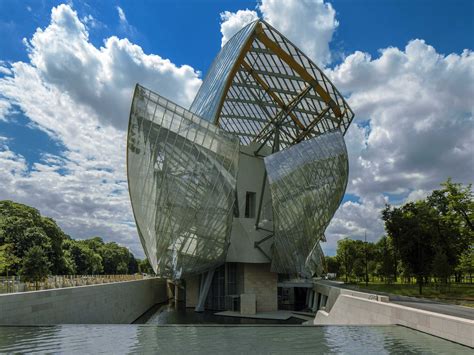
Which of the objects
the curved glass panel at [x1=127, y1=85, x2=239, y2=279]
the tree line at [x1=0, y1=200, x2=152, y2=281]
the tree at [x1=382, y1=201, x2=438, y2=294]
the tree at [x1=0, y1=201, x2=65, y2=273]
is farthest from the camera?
the tree at [x1=0, y1=201, x2=65, y2=273]

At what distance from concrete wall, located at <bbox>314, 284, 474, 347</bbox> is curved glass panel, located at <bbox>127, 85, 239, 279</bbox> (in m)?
12.5

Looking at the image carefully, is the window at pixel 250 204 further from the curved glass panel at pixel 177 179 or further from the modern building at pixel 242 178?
the curved glass panel at pixel 177 179

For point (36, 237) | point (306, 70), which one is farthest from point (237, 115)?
point (36, 237)

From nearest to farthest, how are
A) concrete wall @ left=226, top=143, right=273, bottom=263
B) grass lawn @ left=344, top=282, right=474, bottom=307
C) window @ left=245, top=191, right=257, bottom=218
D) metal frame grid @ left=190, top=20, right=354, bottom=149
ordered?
1. grass lawn @ left=344, top=282, right=474, bottom=307
2. metal frame grid @ left=190, top=20, right=354, bottom=149
3. concrete wall @ left=226, top=143, right=273, bottom=263
4. window @ left=245, top=191, right=257, bottom=218

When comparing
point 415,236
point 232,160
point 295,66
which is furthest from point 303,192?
point 415,236

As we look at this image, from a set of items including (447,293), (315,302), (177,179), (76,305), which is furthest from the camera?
(315,302)

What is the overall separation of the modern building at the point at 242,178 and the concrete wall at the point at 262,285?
11 cm

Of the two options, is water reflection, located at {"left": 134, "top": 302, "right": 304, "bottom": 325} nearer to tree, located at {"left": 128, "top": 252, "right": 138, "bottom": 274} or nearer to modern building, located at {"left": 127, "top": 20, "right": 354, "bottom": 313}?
modern building, located at {"left": 127, "top": 20, "right": 354, "bottom": 313}

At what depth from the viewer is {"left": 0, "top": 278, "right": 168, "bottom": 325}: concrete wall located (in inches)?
600

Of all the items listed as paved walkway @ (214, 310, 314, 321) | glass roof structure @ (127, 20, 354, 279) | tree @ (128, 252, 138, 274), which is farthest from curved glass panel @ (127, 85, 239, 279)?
tree @ (128, 252, 138, 274)

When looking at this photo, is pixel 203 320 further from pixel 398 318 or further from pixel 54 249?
pixel 54 249

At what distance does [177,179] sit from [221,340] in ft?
62.0

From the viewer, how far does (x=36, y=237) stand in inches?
2140

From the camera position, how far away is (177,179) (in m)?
30.1
